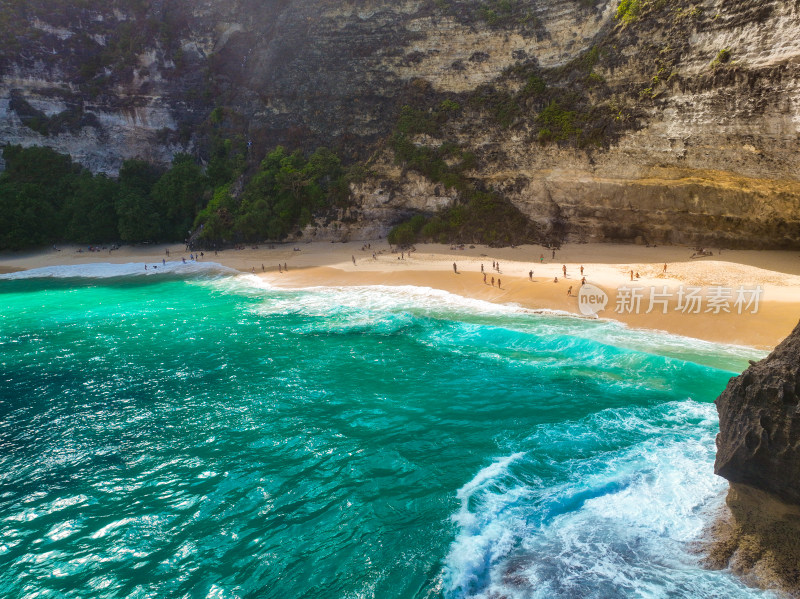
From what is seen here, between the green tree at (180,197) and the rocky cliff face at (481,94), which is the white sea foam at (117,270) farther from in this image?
the rocky cliff face at (481,94)

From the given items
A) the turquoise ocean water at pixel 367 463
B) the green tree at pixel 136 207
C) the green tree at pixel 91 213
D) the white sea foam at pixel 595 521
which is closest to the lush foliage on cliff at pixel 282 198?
the green tree at pixel 136 207

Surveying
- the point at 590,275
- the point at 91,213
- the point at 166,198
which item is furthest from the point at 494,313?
the point at 91,213

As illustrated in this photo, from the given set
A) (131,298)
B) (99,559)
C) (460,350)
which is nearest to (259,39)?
(131,298)

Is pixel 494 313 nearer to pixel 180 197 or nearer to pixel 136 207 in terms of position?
pixel 180 197

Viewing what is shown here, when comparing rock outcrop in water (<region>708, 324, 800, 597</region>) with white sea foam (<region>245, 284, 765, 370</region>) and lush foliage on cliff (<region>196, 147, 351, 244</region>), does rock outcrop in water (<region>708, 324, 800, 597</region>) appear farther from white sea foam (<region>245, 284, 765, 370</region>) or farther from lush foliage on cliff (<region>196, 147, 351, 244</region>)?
lush foliage on cliff (<region>196, 147, 351, 244</region>)

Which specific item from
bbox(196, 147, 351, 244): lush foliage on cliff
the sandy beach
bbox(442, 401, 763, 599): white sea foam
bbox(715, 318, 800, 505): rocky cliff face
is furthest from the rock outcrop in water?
bbox(196, 147, 351, 244): lush foliage on cliff

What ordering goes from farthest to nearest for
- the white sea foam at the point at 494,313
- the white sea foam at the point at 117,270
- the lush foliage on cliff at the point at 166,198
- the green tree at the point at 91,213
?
the green tree at the point at 91,213, the lush foliage on cliff at the point at 166,198, the white sea foam at the point at 117,270, the white sea foam at the point at 494,313

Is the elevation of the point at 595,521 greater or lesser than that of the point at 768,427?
lesser
